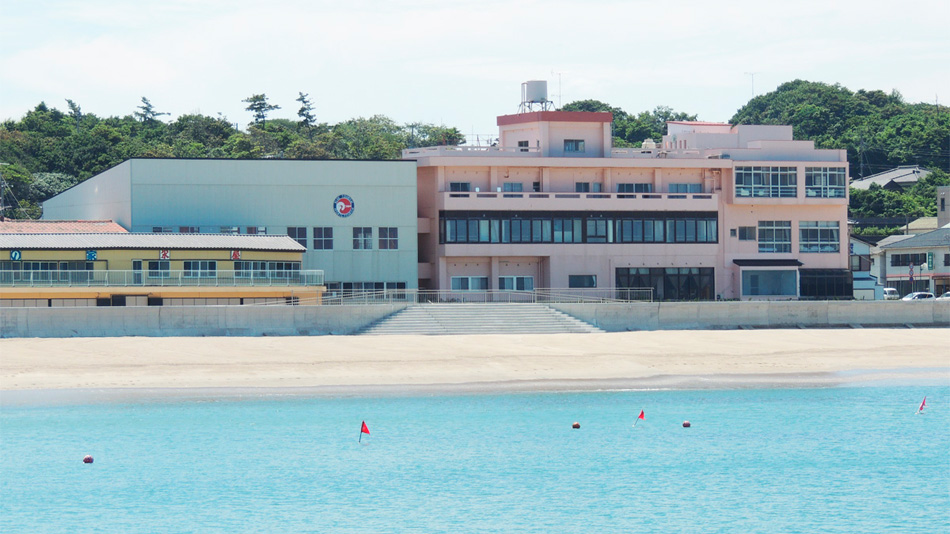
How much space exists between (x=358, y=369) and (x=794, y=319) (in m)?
28.5

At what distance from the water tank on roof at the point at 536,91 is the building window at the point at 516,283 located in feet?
41.5

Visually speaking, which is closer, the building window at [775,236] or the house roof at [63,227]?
the house roof at [63,227]

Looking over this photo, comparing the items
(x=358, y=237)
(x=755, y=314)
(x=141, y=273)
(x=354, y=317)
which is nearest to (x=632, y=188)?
(x=755, y=314)

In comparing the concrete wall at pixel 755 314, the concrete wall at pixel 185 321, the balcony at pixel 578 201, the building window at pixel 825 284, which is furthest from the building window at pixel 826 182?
the concrete wall at pixel 185 321

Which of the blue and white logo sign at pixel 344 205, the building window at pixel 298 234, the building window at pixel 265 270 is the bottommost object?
the building window at pixel 265 270

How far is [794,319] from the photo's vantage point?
216 feet

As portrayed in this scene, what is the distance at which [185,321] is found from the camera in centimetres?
5662

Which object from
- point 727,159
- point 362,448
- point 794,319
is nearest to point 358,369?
point 362,448

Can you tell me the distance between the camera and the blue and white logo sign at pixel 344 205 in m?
71.2

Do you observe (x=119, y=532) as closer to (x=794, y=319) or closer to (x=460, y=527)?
(x=460, y=527)

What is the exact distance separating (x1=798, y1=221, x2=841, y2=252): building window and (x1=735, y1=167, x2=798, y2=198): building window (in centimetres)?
275

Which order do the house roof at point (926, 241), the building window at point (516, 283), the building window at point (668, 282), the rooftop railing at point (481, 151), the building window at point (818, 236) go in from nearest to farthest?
the building window at point (516, 283) < the building window at point (668, 282) < the rooftop railing at point (481, 151) < the building window at point (818, 236) < the house roof at point (926, 241)

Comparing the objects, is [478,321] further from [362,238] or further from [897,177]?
[897,177]

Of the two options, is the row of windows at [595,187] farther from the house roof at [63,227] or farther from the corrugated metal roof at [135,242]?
the house roof at [63,227]
